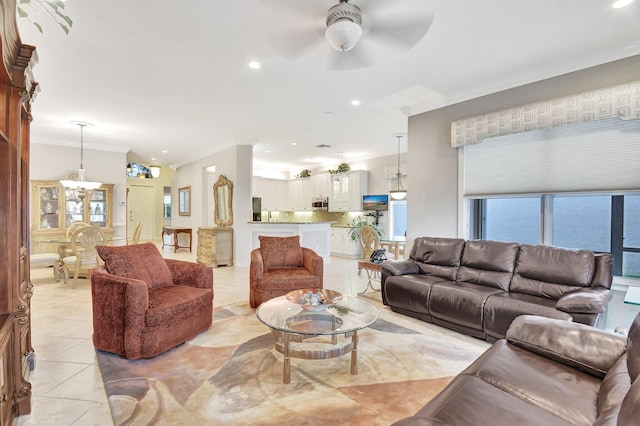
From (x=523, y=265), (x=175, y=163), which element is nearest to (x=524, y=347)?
(x=523, y=265)

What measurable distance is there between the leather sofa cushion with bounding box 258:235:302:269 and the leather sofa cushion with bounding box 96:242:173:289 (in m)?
1.26

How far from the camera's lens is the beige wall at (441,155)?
3404 millimetres

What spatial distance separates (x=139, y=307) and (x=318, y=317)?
56.1 inches

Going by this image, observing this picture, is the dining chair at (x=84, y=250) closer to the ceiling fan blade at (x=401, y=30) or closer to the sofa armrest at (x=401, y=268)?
the sofa armrest at (x=401, y=268)

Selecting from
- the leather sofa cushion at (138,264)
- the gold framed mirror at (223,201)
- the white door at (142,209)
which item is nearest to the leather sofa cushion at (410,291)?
the leather sofa cushion at (138,264)

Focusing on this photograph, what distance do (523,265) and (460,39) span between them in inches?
88.2

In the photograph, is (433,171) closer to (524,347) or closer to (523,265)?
(523,265)

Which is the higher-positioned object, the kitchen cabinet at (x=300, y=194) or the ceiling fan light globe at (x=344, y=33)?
the ceiling fan light globe at (x=344, y=33)

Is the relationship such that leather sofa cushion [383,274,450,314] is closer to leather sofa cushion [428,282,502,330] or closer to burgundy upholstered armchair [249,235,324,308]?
leather sofa cushion [428,282,502,330]

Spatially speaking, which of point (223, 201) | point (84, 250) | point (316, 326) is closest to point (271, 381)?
point (316, 326)

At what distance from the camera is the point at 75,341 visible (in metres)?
2.85

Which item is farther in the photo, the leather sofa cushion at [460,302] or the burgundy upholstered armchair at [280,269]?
the burgundy upholstered armchair at [280,269]

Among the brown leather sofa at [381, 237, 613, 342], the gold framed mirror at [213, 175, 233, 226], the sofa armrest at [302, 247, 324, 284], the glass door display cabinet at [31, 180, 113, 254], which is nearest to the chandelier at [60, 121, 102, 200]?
the glass door display cabinet at [31, 180, 113, 254]

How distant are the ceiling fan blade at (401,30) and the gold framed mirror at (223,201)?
5040mm
